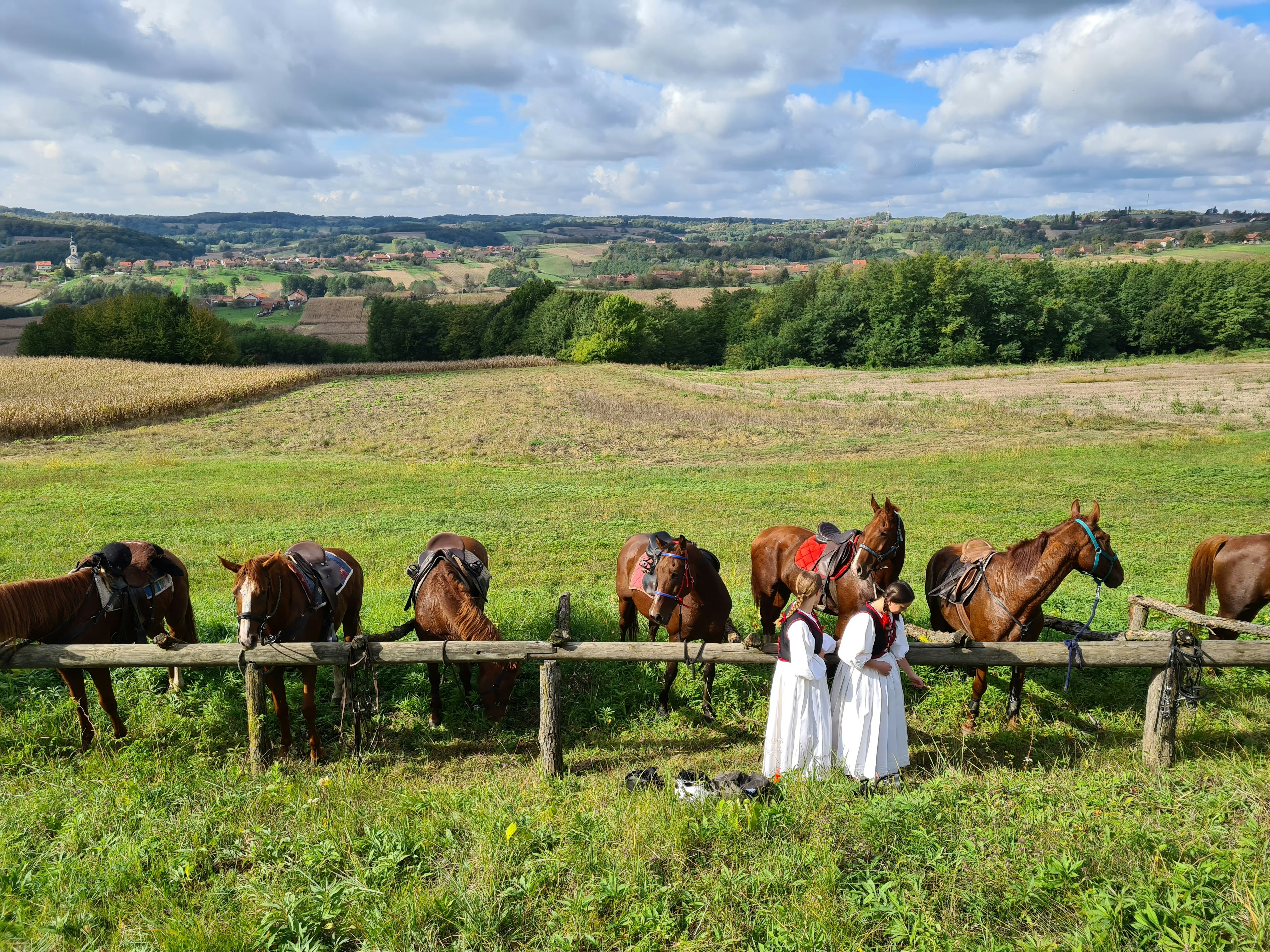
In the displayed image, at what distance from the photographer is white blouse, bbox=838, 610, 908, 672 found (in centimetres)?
549

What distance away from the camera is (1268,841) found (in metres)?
4.21

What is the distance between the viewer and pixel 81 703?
6.53 meters

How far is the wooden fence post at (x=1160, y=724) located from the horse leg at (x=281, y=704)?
7511 millimetres

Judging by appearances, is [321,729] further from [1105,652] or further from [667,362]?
[667,362]

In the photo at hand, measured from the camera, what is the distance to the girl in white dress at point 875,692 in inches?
220

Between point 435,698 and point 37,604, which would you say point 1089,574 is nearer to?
point 435,698

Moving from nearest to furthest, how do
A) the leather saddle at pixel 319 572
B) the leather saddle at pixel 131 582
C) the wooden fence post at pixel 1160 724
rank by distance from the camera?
the wooden fence post at pixel 1160 724, the leather saddle at pixel 131 582, the leather saddle at pixel 319 572

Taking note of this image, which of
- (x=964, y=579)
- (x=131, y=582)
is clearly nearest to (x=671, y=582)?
(x=964, y=579)

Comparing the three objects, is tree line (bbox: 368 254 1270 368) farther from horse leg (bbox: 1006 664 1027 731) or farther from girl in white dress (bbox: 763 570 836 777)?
girl in white dress (bbox: 763 570 836 777)

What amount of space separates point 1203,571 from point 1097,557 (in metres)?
3.02

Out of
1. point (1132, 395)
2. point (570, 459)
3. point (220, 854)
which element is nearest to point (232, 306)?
point (570, 459)

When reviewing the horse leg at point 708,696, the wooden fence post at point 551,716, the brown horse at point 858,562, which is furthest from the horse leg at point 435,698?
the brown horse at point 858,562

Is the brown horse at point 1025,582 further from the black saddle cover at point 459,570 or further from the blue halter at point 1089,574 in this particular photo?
the black saddle cover at point 459,570

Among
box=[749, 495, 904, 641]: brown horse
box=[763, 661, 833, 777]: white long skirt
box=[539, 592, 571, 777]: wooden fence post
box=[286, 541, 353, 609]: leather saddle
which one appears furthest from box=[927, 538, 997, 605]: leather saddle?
box=[286, 541, 353, 609]: leather saddle
